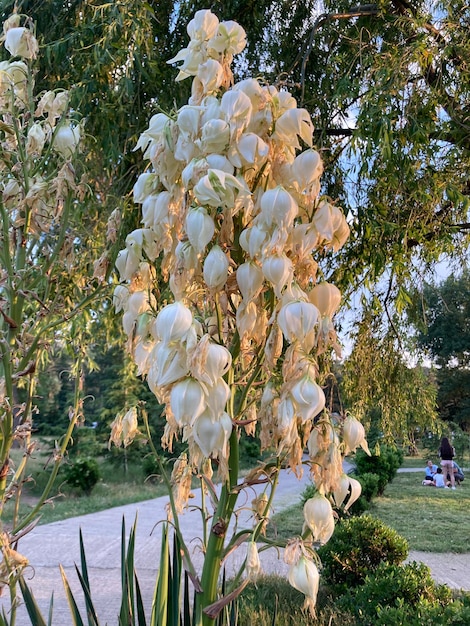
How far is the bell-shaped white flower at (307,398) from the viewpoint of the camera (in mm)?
758

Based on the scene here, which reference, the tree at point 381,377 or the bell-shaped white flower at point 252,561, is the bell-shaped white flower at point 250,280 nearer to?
the bell-shaped white flower at point 252,561

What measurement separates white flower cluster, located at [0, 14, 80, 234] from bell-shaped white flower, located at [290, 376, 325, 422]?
0.75 meters

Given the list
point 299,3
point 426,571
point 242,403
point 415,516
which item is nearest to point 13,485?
point 242,403

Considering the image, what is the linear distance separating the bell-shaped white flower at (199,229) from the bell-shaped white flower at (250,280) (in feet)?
0.27

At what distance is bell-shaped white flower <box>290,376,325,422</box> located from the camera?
76 cm

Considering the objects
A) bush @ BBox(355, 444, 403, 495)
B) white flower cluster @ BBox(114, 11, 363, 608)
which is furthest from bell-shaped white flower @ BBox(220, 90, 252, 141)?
bush @ BBox(355, 444, 403, 495)

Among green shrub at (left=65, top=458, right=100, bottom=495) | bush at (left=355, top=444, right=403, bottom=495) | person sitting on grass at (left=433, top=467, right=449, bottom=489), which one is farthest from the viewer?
person sitting on grass at (left=433, top=467, right=449, bottom=489)

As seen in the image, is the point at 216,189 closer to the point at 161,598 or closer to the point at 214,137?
the point at 214,137

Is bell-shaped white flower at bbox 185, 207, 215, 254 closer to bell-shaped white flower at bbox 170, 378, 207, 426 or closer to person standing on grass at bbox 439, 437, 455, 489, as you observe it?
bell-shaped white flower at bbox 170, 378, 207, 426

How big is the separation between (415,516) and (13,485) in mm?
7049

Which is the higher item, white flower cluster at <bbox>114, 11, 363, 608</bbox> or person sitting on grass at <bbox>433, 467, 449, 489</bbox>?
white flower cluster at <bbox>114, 11, 363, 608</bbox>

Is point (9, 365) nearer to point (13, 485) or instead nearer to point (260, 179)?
point (13, 485)

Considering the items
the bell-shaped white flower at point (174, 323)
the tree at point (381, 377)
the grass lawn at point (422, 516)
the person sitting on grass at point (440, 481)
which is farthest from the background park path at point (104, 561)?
the person sitting on grass at point (440, 481)

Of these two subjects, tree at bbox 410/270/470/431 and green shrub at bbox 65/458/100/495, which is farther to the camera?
tree at bbox 410/270/470/431
